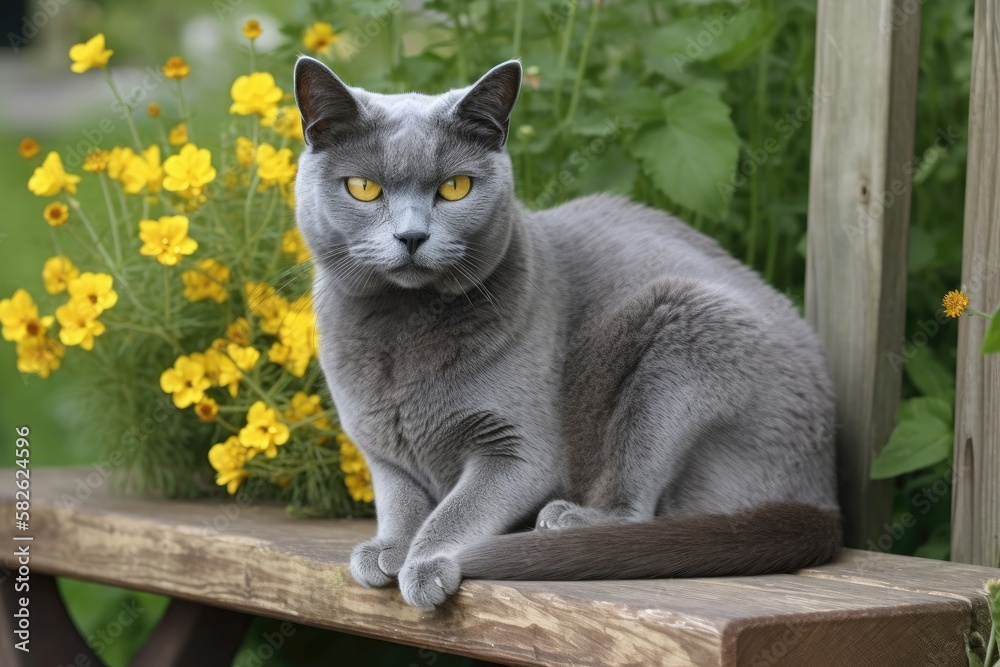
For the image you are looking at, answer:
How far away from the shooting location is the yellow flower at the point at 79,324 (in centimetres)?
189

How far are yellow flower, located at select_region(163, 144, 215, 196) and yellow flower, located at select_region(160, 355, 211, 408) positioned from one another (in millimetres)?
310

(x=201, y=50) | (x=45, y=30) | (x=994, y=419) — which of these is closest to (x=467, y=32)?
(x=994, y=419)

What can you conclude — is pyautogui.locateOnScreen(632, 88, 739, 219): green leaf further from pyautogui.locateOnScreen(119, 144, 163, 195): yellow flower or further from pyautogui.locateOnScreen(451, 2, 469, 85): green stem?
pyautogui.locateOnScreen(119, 144, 163, 195): yellow flower

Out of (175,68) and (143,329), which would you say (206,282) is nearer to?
(143,329)

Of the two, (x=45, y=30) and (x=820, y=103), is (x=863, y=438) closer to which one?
(x=820, y=103)

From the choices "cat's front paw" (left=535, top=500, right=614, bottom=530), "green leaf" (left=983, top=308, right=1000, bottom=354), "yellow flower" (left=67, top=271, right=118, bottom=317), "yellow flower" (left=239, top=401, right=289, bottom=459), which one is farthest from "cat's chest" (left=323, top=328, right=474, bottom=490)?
"green leaf" (left=983, top=308, right=1000, bottom=354)

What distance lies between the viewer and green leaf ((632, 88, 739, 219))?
6.55 feet

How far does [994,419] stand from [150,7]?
4583 mm

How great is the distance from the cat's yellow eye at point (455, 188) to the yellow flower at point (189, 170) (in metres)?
0.59

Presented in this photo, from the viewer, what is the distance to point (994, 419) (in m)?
1.61

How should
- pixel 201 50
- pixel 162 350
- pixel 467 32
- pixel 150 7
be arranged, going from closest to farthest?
pixel 162 350
pixel 467 32
pixel 201 50
pixel 150 7

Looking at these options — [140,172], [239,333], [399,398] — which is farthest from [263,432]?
[140,172]

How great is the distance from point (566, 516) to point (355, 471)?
→ 0.57m

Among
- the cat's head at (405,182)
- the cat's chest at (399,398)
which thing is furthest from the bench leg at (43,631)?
the cat's head at (405,182)
